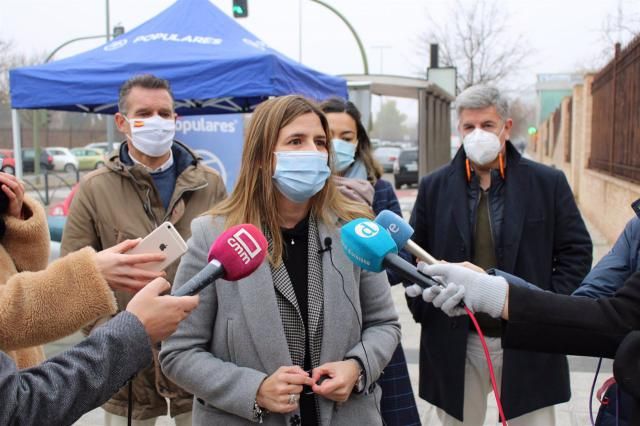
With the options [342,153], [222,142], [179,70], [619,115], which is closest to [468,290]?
[342,153]

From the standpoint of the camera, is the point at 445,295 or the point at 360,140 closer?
the point at 445,295

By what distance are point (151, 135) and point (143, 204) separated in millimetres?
438

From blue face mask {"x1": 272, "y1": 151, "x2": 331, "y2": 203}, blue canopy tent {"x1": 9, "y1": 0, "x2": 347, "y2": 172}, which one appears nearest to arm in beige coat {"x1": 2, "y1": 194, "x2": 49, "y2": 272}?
blue face mask {"x1": 272, "y1": 151, "x2": 331, "y2": 203}

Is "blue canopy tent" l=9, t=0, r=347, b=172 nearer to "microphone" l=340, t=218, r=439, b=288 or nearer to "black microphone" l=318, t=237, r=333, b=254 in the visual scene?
"black microphone" l=318, t=237, r=333, b=254

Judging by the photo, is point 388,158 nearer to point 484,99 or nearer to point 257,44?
point 257,44

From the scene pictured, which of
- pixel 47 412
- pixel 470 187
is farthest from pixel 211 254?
pixel 470 187

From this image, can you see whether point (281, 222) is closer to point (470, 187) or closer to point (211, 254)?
point (211, 254)

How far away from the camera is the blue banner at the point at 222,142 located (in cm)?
732

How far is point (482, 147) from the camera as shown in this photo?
3096 mm

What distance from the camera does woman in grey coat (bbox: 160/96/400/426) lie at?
205 centimetres

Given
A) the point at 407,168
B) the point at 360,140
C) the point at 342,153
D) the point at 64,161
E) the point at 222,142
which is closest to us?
the point at 342,153

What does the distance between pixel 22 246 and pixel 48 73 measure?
14.8ft

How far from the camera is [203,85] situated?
5898 millimetres

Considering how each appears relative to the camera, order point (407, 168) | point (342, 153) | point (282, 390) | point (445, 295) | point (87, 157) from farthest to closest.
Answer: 1. point (87, 157)
2. point (407, 168)
3. point (342, 153)
4. point (282, 390)
5. point (445, 295)
